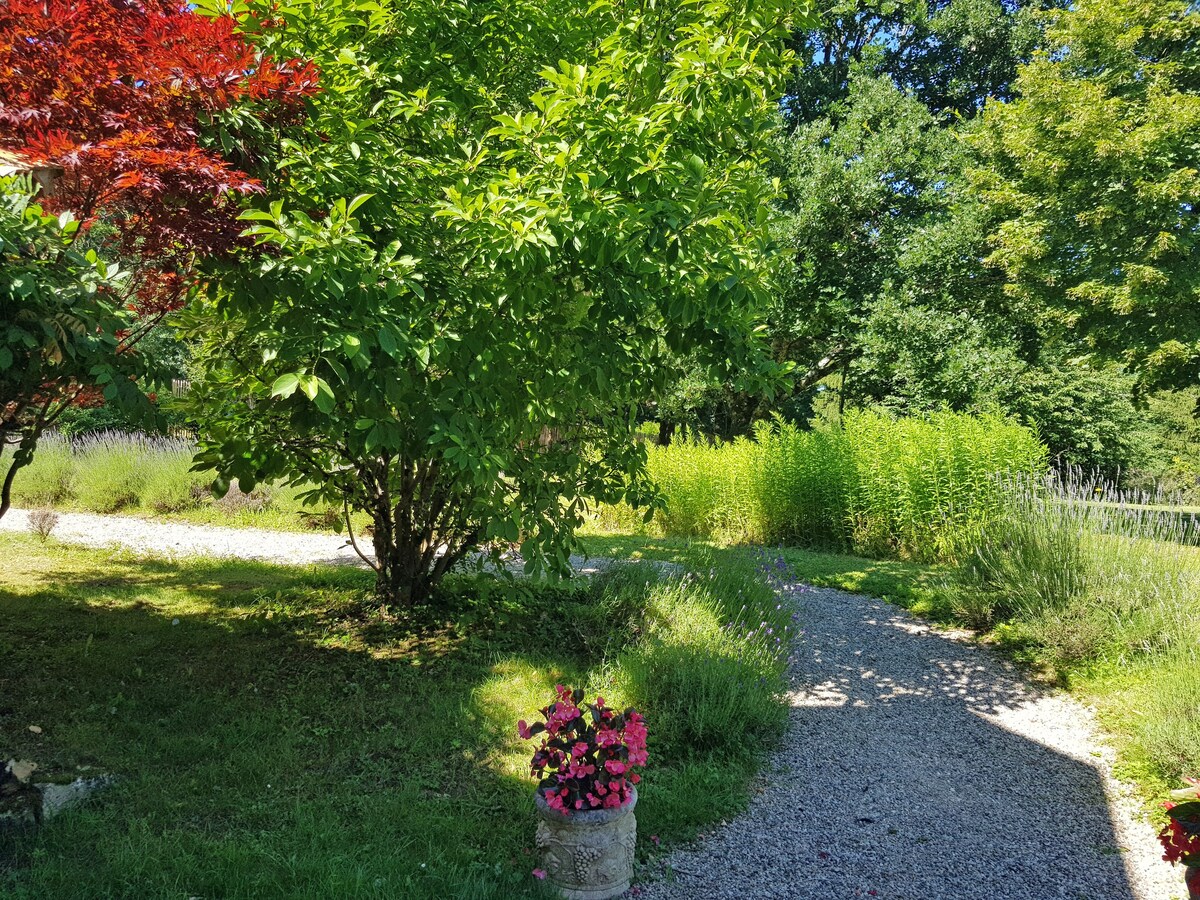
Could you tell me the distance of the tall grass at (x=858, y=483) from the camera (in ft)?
26.1

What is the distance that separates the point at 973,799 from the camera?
132 inches

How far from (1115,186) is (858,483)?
538 cm

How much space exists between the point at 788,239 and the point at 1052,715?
10.0 meters

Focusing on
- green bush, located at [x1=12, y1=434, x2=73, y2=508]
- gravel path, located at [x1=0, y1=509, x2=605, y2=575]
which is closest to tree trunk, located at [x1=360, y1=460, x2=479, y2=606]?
gravel path, located at [x1=0, y1=509, x2=605, y2=575]

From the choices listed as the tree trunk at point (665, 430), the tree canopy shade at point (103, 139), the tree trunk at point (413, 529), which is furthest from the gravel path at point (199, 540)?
the tree trunk at point (665, 430)

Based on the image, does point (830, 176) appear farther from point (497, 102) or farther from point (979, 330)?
point (497, 102)

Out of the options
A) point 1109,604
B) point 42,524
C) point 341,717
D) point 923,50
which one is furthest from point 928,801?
point 923,50

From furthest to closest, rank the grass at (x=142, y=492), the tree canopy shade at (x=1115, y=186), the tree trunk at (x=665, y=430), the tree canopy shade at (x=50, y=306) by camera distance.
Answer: the tree trunk at (x=665, y=430) → the grass at (x=142, y=492) → the tree canopy shade at (x=1115, y=186) → the tree canopy shade at (x=50, y=306)

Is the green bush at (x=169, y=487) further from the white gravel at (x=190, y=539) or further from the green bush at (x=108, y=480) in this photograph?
the white gravel at (x=190, y=539)

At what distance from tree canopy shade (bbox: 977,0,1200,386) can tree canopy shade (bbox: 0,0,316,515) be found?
10.4m

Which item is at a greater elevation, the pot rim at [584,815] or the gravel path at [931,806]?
the pot rim at [584,815]

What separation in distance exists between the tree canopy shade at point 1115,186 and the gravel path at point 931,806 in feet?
24.6

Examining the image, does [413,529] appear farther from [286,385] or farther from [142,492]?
[142,492]

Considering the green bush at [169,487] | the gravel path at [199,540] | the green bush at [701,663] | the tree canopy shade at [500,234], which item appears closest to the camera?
the tree canopy shade at [500,234]
